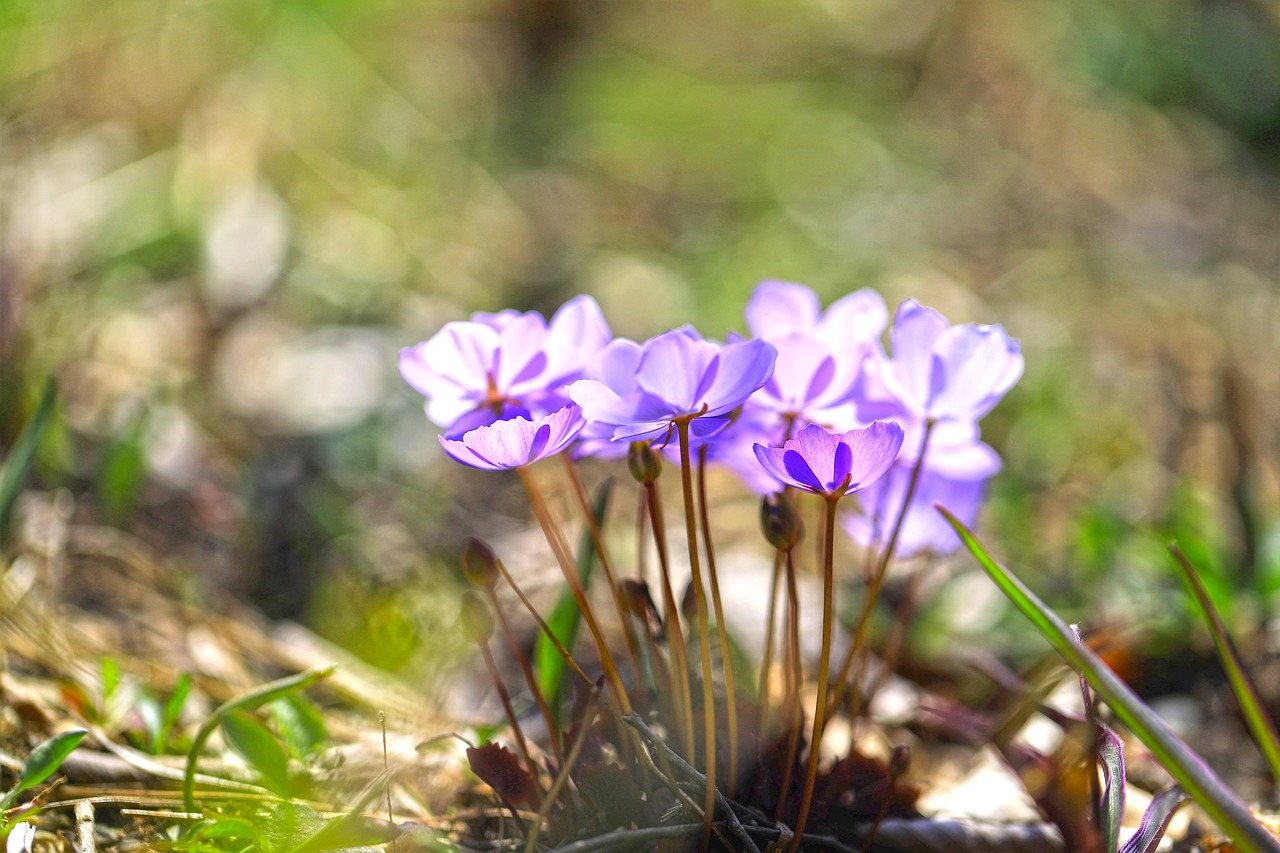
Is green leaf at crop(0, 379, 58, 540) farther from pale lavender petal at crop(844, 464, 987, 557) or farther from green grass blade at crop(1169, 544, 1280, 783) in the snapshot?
green grass blade at crop(1169, 544, 1280, 783)

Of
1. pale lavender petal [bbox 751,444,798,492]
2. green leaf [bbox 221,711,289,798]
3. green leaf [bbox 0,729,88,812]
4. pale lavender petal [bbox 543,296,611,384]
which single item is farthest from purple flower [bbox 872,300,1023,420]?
green leaf [bbox 0,729,88,812]

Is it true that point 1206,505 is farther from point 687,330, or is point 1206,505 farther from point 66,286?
point 66,286

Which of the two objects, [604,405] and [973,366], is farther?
[973,366]

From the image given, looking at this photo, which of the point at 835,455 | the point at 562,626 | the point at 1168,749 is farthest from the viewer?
the point at 562,626

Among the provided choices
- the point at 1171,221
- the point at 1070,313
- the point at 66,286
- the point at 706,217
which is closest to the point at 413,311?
the point at 66,286

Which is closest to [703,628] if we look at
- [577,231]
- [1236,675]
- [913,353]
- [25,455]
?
[913,353]

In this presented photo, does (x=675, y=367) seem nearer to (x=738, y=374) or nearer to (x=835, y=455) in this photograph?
(x=738, y=374)
